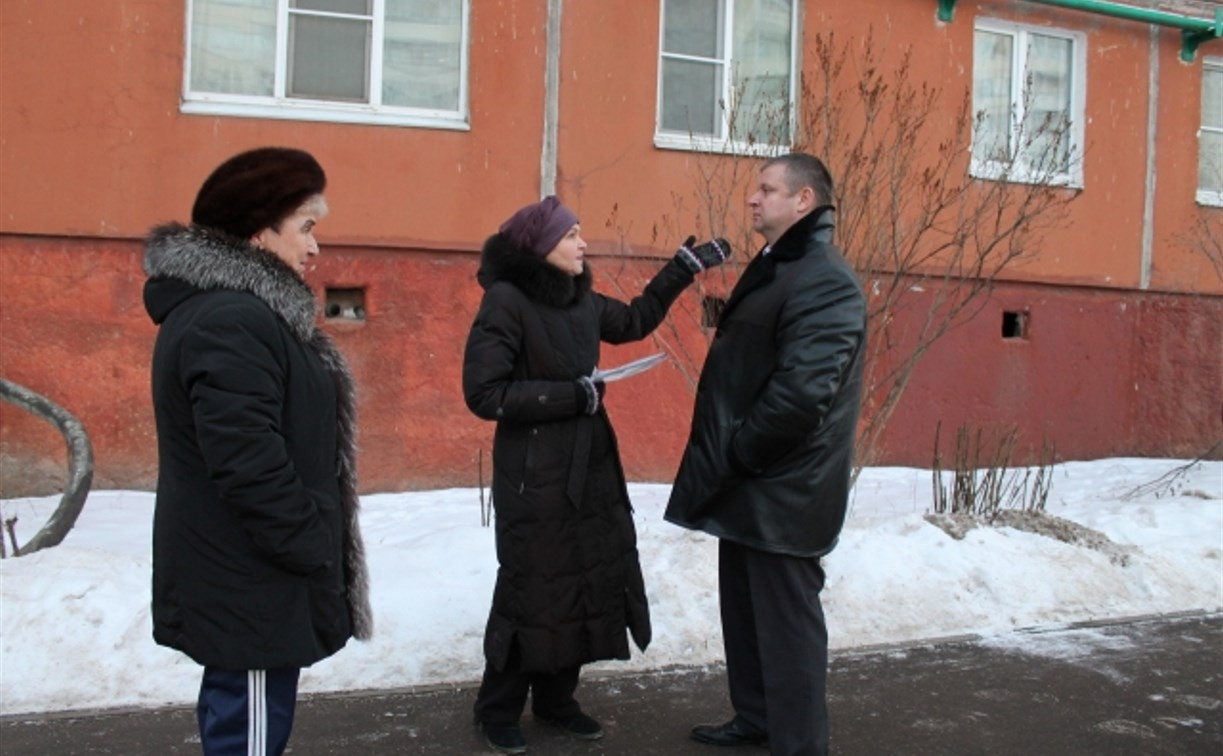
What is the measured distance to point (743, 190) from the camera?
28.0ft

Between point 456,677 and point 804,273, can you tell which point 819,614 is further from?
point 456,677

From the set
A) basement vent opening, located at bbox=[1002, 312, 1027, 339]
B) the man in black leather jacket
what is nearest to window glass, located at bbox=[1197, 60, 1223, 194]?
basement vent opening, located at bbox=[1002, 312, 1027, 339]

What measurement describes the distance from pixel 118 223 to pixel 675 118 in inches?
158

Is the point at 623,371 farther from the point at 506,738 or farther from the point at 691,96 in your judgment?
the point at 691,96

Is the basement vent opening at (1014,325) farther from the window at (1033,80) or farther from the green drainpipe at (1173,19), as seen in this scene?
the green drainpipe at (1173,19)

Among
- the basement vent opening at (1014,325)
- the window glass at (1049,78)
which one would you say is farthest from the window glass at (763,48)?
the basement vent opening at (1014,325)

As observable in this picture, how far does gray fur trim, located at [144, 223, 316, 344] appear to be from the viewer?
285 centimetres

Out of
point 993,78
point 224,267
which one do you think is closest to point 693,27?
point 993,78

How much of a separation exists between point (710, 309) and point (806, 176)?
9.62 ft

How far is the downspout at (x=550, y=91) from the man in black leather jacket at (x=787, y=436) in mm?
4751

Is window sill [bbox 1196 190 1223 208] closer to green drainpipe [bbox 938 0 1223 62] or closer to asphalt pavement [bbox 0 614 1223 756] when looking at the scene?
green drainpipe [bbox 938 0 1223 62]

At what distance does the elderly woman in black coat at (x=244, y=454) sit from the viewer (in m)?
2.73

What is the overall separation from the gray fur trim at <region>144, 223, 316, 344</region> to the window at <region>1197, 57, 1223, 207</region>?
10.2 m

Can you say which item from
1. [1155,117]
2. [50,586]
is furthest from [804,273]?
[1155,117]
